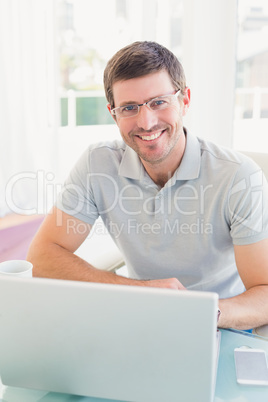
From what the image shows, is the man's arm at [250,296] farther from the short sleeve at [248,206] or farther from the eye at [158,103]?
the eye at [158,103]

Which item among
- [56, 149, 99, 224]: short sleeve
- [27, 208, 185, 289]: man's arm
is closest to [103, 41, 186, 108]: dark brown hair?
[56, 149, 99, 224]: short sleeve

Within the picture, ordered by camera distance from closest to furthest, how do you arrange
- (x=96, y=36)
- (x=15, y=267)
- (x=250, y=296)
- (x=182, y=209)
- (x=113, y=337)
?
(x=113, y=337), (x=15, y=267), (x=250, y=296), (x=182, y=209), (x=96, y=36)

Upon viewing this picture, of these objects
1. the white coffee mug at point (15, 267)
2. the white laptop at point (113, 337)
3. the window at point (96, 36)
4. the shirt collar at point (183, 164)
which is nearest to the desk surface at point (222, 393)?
the white laptop at point (113, 337)

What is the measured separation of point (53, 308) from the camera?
70 centimetres

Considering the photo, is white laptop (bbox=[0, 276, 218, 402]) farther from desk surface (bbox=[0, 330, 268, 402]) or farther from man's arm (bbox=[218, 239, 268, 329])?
man's arm (bbox=[218, 239, 268, 329])

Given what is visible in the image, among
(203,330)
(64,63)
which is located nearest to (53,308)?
(203,330)

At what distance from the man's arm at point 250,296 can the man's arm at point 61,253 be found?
310mm

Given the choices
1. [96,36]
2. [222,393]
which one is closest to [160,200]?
[222,393]

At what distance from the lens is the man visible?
130cm

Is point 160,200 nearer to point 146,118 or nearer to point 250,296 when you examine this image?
point 146,118

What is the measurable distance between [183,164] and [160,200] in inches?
5.2

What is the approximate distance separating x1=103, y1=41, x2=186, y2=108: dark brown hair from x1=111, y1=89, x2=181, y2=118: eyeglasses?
0.05 m

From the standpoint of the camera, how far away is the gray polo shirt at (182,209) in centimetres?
131

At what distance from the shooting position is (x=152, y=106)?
1.37 m
